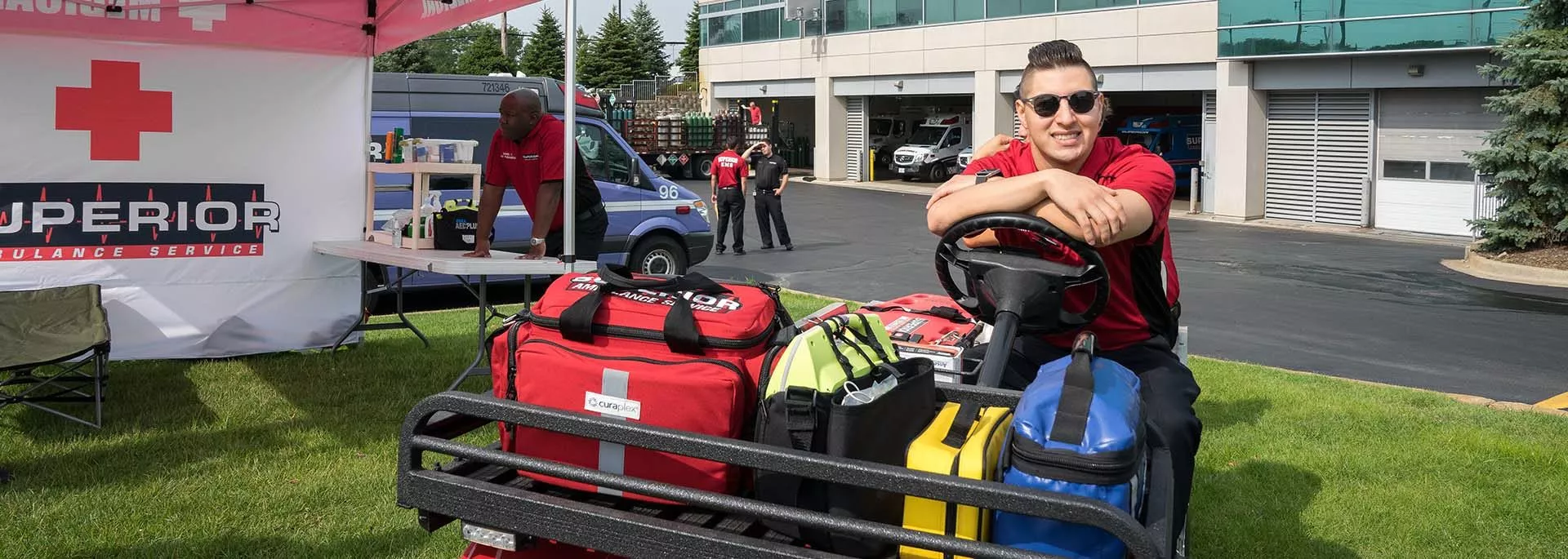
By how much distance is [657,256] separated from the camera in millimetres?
14008

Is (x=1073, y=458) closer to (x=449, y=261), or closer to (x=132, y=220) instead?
(x=449, y=261)

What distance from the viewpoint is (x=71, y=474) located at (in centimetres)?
540

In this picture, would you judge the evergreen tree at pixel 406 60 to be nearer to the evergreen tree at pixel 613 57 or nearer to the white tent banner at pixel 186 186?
the evergreen tree at pixel 613 57

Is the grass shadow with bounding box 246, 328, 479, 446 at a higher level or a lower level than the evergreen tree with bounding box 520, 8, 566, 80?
lower

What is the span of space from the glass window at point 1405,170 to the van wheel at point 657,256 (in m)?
15.9

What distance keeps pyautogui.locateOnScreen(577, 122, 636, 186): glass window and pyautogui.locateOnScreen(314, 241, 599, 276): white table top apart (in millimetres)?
5598

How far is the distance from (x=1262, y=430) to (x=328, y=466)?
15.2 ft

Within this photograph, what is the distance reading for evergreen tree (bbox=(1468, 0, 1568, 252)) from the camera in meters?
17.5

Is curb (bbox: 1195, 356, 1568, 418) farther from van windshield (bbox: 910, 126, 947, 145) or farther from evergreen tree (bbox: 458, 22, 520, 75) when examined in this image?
evergreen tree (bbox: 458, 22, 520, 75)

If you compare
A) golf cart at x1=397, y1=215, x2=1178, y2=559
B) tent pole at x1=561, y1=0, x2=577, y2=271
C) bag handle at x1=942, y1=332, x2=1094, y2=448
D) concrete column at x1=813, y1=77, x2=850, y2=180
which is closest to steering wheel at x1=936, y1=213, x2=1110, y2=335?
golf cart at x1=397, y1=215, x2=1178, y2=559

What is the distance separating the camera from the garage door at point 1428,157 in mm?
22328

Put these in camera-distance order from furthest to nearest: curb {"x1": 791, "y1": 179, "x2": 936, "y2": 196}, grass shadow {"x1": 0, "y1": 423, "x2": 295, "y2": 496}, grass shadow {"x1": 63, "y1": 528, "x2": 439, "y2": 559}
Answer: curb {"x1": 791, "y1": 179, "x2": 936, "y2": 196} → grass shadow {"x1": 0, "y1": 423, "x2": 295, "y2": 496} → grass shadow {"x1": 63, "y1": 528, "x2": 439, "y2": 559}

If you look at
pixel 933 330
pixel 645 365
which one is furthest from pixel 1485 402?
pixel 645 365

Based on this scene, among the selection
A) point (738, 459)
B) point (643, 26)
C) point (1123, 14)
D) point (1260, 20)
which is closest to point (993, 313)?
point (738, 459)
